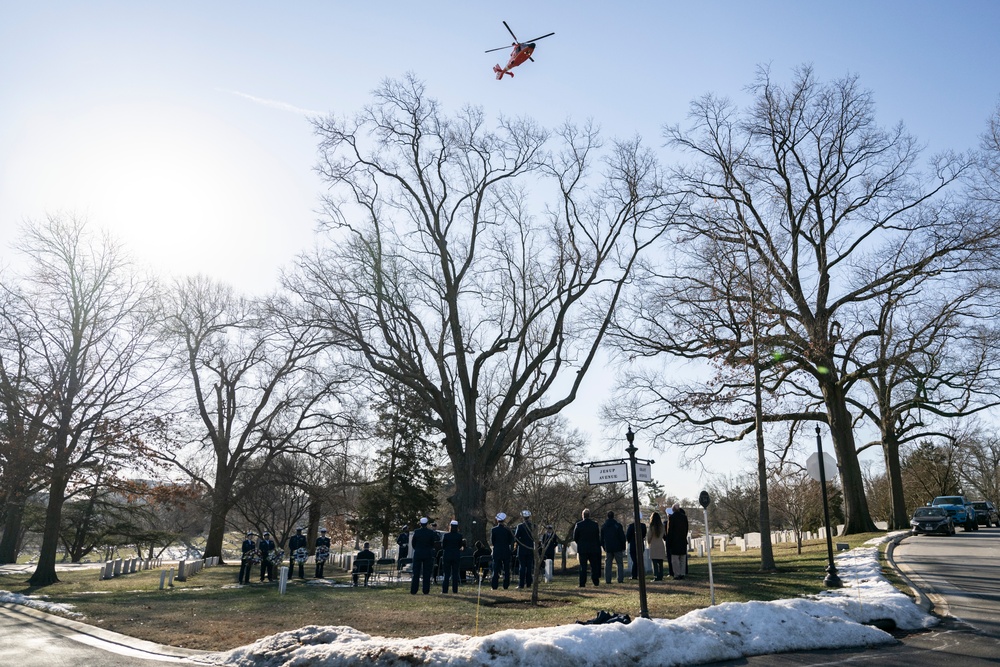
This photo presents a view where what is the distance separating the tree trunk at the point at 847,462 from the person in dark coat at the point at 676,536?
1426 cm

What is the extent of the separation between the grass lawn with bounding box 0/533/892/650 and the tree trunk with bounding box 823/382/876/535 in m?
9.99

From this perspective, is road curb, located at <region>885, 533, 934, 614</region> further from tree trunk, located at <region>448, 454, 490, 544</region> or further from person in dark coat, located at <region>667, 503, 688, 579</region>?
tree trunk, located at <region>448, 454, 490, 544</region>

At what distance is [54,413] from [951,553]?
91.5ft

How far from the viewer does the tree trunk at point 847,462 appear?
28.0 m

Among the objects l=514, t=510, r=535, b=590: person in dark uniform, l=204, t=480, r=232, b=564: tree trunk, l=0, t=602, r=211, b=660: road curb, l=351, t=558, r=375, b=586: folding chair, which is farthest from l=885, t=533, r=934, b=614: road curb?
l=204, t=480, r=232, b=564: tree trunk

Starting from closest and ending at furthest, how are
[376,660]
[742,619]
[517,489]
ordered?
[376,660], [742,619], [517,489]

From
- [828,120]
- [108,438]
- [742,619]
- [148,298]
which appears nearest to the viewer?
[742,619]

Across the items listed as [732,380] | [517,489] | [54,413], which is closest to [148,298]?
[54,413]

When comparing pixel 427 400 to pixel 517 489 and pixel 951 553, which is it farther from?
pixel 951 553

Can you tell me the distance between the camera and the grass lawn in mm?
10945

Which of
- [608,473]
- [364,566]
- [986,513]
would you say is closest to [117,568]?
[364,566]

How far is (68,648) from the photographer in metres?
9.85

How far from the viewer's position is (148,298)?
25594mm

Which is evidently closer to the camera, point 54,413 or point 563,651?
point 563,651
